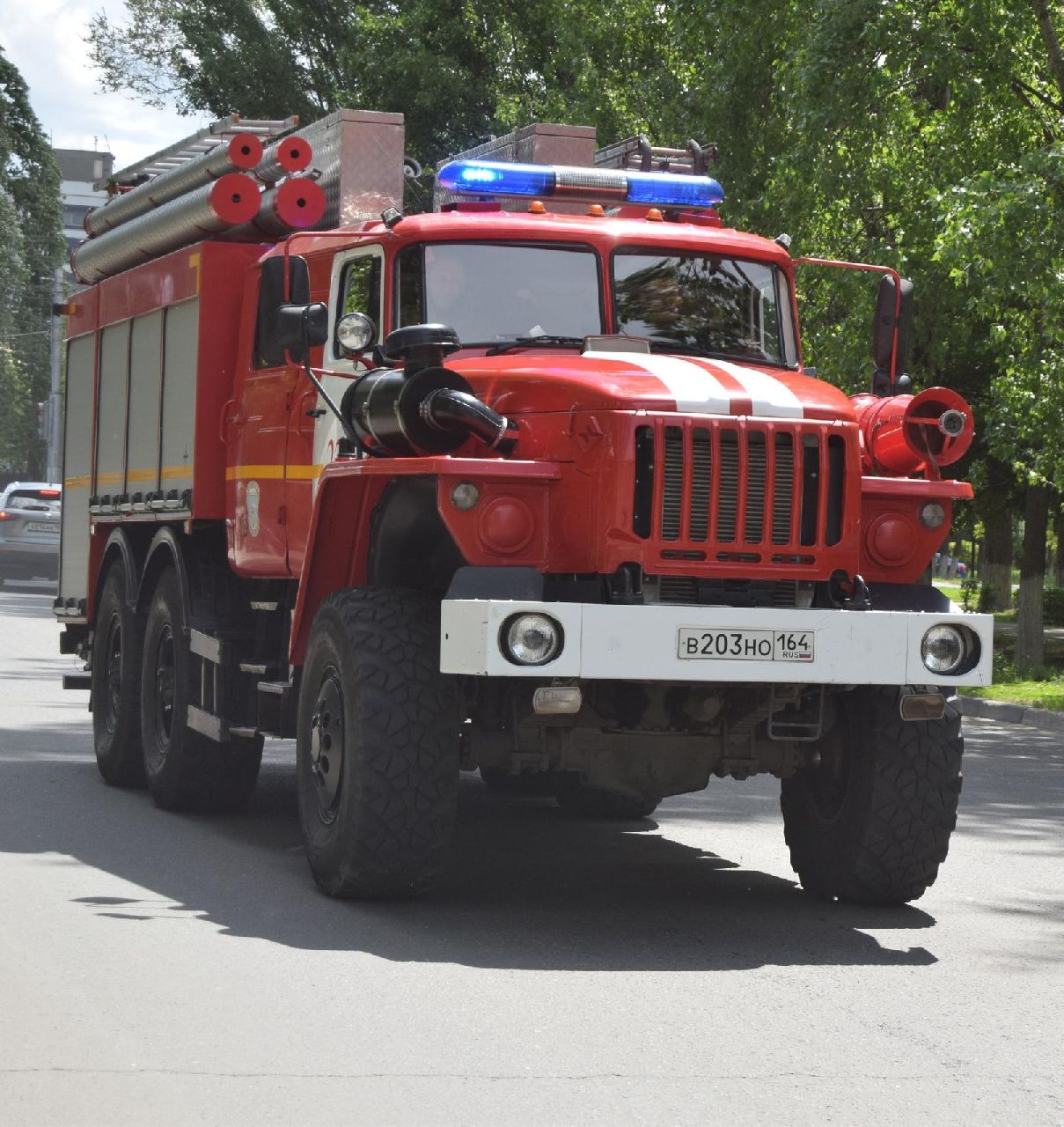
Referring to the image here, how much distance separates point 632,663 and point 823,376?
16.9 metres

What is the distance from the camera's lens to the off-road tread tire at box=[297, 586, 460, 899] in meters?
7.95

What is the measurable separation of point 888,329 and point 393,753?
3097mm

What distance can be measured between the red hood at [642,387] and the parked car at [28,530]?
30.6 metres

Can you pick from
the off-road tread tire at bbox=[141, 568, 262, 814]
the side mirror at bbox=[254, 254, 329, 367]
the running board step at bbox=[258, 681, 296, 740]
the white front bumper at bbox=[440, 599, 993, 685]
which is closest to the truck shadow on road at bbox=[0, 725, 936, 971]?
the off-road tread tire at bbox=[141, 568, 262, 814]

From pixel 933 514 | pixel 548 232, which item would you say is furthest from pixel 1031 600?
pixel 933 514

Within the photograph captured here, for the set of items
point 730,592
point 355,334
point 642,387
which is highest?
point 355,334

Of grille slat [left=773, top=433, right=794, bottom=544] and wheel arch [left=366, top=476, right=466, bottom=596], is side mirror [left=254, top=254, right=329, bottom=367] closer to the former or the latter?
wheel arch [left=366, top=476, right=466, bottom=596]

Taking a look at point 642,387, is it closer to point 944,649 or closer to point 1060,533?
point 944,649

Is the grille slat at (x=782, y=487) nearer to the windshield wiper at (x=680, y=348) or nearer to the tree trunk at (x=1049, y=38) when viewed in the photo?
the windshield wiper at (x=680, y=348)

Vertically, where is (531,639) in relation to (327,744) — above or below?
above

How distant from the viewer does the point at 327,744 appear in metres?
8.49

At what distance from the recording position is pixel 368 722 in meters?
7.97

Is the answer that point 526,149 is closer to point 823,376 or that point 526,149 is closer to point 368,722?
point 368,722

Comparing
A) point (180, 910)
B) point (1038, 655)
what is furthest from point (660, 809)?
point (1038, 655)
